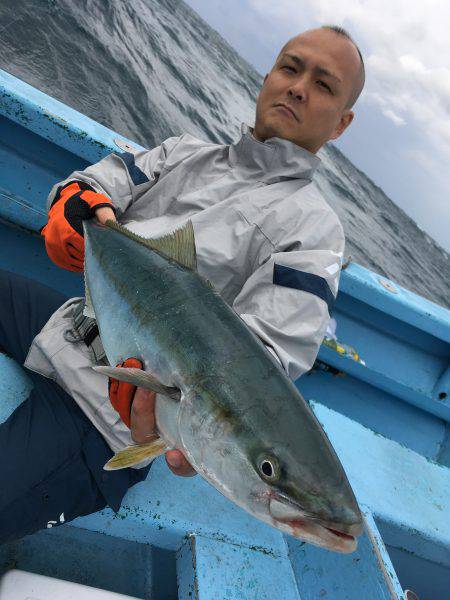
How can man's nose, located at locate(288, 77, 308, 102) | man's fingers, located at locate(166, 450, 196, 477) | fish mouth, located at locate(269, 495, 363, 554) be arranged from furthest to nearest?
man's nose, located at locate(288, 77, 308, 102), man's fingers, located at locate(166, 450, 196, 477), fish mouth, located at locate(269, 495, 363, 554)

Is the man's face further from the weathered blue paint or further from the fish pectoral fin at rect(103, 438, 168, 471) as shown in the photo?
the weathered blue paint

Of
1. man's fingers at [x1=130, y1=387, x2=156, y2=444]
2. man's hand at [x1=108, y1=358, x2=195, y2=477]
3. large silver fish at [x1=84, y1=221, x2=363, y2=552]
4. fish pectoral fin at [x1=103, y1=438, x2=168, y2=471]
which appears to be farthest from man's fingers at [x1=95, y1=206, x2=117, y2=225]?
fish pectoral fin at [x1=103, y1=438, x2=168, y2=471]

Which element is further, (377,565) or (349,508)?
(377,565)

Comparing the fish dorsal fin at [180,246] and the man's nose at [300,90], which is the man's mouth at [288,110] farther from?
the fish dorsal fin at [180,246]

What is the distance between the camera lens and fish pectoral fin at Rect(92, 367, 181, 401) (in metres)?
1.26

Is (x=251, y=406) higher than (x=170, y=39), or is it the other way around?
(x=251, y=406)

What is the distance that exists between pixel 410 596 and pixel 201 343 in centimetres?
239

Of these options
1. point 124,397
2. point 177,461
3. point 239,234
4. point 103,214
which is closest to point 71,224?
point 103,214

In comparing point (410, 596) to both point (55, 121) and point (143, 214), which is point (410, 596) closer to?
point (143, 214)

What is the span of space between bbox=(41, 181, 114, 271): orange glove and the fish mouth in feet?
4.66

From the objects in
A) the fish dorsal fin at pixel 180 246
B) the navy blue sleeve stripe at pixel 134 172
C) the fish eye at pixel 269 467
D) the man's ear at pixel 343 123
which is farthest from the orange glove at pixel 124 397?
the man's ear at pixel 343 123

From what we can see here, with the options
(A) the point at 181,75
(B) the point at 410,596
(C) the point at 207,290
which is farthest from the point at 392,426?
(A) the point at 181,75

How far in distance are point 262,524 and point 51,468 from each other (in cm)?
106

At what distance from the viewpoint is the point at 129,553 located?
206 cm
